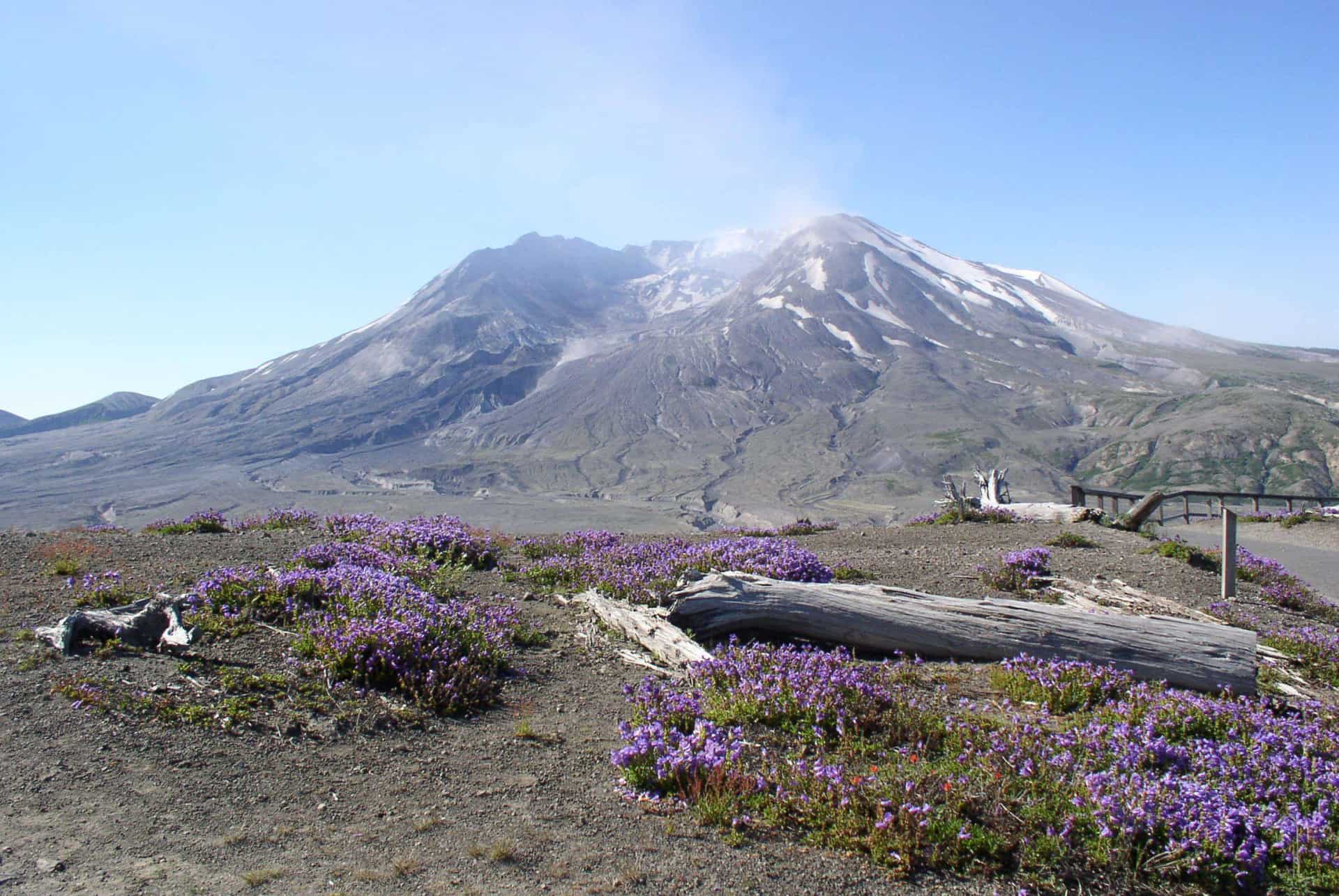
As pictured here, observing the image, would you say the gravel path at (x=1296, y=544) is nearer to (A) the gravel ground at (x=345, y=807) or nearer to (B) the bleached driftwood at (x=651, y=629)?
(B) the bleached driftwood at (x=651, y=629)

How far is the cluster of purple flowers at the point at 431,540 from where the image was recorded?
9758 millimetres

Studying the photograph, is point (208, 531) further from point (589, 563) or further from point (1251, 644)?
point (1251, 644)

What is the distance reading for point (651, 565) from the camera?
945cm

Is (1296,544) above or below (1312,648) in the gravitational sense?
below

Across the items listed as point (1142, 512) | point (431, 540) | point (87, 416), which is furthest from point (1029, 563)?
point (87, 416)

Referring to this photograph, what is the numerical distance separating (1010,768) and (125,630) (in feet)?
18.0

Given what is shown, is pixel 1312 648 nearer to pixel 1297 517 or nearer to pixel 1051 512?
pixel 1051 512

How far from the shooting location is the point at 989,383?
11938cm

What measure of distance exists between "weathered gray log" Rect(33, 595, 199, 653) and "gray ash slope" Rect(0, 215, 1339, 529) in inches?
2576

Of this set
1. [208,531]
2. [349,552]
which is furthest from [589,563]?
[208,531]

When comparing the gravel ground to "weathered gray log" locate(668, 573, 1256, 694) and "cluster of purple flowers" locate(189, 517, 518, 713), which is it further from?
"weathered gray log" locate(668, 573, 1256, 694)

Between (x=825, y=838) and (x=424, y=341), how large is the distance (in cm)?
16646

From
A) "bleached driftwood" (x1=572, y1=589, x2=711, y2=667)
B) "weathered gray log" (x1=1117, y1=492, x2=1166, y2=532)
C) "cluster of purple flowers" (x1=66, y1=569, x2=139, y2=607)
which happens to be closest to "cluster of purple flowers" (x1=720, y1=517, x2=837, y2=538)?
"weathered gray log" (x1=1117, y1=492, x2=1166, y2=532)

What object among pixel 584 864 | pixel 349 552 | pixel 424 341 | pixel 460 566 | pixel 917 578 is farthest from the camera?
pixel 424 341
